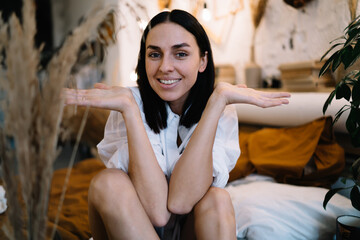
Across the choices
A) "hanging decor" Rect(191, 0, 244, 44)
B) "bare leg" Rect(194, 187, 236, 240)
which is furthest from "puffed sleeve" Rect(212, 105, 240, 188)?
"hanging decor" Rect(191, 0, 244, 44)

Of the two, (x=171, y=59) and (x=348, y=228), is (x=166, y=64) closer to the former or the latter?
(x=171, y=59)

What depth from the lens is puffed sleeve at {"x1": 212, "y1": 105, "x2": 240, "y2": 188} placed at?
1.18 m

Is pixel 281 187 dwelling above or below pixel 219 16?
below

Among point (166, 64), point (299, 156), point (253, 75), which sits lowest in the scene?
point (299, 156)

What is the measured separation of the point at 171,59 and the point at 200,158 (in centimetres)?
42

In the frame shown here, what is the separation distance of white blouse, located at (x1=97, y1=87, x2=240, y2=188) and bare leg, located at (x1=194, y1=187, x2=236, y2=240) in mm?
121

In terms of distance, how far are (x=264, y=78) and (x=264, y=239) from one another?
59.9 inches

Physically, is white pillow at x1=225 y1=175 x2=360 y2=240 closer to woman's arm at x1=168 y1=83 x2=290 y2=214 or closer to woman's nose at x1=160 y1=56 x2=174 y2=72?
woman's arm at x1=168 y1=83 x2=290 y2=214

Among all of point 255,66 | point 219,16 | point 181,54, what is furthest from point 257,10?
point 181,54

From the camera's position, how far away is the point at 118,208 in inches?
37.8

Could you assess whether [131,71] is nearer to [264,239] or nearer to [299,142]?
[299,142]

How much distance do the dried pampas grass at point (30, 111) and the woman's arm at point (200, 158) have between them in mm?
662

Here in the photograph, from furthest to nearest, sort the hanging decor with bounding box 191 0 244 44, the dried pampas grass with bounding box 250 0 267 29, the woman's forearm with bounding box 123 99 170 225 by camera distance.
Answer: the hanging decor with bounding box 191 0 244 44
the dried pampas grass with bounding box 250 0 267 29
the woman's forearm with bounding box 123 99 170 225

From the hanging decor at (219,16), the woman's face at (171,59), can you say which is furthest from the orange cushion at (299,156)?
the hanging decor at (219,16)
